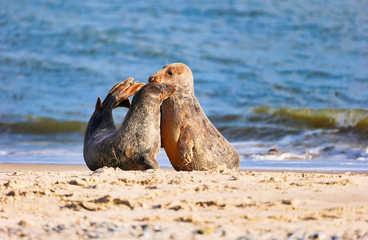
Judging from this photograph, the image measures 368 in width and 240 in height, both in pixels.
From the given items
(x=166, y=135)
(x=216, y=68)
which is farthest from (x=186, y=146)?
(x=216, y=68)

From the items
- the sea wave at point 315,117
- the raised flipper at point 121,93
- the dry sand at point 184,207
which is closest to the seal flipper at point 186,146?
the dry sand at point 184,207

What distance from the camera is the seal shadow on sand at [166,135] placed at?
4.57 m

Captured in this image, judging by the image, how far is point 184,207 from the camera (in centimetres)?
309

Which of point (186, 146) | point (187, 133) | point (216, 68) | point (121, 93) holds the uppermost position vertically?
point (216, 68)

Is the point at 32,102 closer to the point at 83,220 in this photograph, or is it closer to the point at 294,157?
the point at 294,157

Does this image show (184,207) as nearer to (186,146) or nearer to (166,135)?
(186,146)

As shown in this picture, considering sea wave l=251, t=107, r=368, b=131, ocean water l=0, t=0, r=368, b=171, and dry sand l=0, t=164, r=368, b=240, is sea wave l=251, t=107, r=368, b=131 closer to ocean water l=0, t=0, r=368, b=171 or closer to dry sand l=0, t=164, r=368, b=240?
ocean water l=0, t=0, r=368, b=171

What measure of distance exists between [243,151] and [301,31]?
920 cm

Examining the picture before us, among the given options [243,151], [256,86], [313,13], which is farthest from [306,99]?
[313,13]

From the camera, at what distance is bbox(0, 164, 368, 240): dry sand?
2676mm

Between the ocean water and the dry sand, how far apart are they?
2.33m

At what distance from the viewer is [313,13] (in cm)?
1686

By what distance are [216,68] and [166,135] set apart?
8.57 m

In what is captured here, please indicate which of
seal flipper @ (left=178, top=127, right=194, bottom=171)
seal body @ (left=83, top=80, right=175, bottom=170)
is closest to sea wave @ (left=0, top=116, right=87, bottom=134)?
seal body @ (left=83, top=80, right=175, bottom=170)
